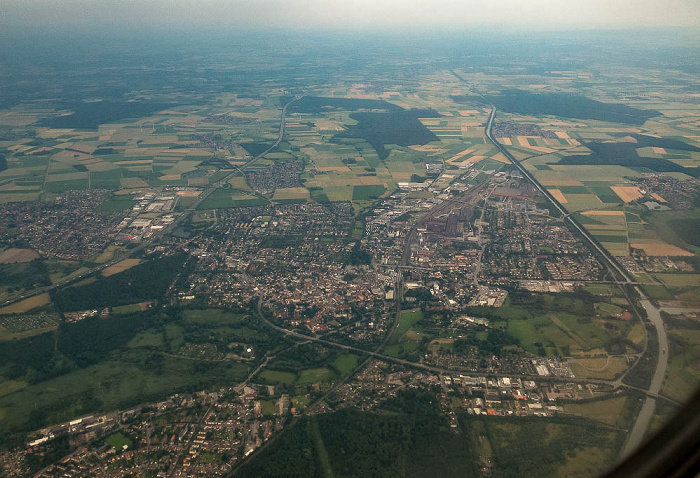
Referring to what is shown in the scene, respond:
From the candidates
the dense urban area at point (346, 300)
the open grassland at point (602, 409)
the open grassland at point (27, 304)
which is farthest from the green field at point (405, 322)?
the open grassland at point (27, 304)

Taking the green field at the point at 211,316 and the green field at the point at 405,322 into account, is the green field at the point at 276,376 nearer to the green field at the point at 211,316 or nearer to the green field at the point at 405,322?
Answer: the green field at the point at 211,316

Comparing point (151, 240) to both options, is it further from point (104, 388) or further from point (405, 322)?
point (405, 322)

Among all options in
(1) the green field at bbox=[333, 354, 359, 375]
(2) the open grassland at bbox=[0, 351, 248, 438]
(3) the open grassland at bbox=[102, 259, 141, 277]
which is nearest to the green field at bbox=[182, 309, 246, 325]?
(2) the open grassland at bbox=[0, 351, 248, 438]

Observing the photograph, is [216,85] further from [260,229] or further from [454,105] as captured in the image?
[260,229]

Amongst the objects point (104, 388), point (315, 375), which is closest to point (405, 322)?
point (315, 375)

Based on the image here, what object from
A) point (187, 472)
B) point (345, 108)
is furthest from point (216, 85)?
point (187, 472)

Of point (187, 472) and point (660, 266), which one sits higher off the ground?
point (660, 266)

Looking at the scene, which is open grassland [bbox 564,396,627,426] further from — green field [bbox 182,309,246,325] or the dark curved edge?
the dark curved edge

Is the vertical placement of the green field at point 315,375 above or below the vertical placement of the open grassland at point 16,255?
above
